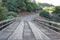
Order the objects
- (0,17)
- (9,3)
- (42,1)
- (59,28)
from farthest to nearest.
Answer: (42,1), (9,3), (0,17), (59,28)

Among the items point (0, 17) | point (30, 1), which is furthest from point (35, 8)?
point (0, 17)

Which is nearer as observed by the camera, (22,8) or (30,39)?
(30,39)

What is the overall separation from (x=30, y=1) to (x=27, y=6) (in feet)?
14.3

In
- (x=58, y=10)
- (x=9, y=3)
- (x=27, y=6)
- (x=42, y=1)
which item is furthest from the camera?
(x=42, y=1)

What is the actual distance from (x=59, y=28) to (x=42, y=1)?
304ft

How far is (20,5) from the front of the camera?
2901 inches

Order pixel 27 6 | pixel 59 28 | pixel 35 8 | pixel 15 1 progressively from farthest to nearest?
pixel 35 8
pixel 27 6
pixel 15 1
pixel 59 28

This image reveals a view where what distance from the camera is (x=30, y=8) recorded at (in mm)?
78625

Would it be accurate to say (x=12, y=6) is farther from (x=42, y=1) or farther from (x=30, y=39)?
(x=30, y=39)

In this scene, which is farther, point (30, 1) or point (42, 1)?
point (42, 1)

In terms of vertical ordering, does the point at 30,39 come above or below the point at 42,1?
above

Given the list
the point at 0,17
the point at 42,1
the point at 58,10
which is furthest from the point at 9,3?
the point at 42,1

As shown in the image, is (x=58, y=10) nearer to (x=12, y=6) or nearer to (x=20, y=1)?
(x=12, y=6)

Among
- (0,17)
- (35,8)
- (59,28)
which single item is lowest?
(35,8)
